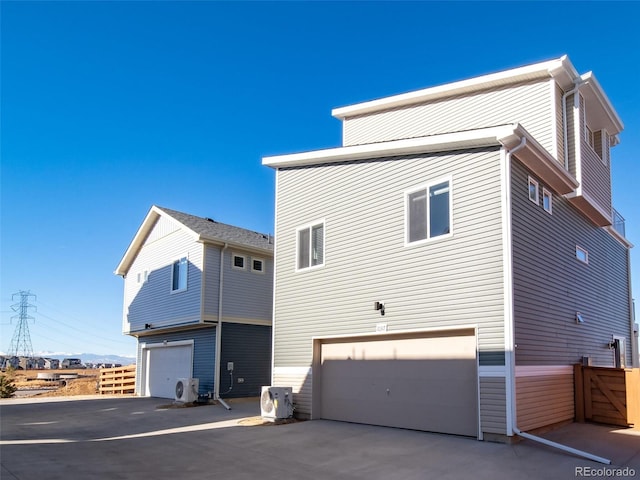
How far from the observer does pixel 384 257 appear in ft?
36.4

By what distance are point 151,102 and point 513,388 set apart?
15617 mm

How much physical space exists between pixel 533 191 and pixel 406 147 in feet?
8.83

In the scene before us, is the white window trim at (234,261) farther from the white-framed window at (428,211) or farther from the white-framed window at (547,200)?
the white-framed window at (547,200)

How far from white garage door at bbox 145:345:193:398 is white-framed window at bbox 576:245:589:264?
13324mm

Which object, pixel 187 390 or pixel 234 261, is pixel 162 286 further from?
pixel 187 390

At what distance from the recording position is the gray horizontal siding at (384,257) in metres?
9.30

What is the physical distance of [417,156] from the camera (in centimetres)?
1087

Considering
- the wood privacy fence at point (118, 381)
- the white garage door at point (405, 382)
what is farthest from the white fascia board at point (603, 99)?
the wood privacy fence at point (118, 381)

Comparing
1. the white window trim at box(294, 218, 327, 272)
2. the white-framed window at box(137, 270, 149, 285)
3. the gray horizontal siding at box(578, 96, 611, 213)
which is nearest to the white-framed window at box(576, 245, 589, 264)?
the gray horizontal siding at box(578, 96, 611, 213)

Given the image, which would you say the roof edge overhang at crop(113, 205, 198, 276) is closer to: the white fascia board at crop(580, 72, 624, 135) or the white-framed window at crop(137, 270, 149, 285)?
the white-framed window at crop(137, 270, 149, 285)

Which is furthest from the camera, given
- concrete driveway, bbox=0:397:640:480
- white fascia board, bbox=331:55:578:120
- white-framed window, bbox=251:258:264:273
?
white-framed window, bbox=251:258:264:273

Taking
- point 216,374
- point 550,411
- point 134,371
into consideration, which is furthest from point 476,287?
point 134,371

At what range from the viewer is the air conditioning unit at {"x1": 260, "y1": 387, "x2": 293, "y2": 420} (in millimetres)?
11898

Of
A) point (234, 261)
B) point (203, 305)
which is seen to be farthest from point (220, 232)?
point (203, 305)
